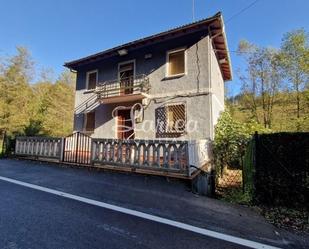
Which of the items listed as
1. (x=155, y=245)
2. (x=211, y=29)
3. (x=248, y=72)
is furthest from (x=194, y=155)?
(x=248, y=72)

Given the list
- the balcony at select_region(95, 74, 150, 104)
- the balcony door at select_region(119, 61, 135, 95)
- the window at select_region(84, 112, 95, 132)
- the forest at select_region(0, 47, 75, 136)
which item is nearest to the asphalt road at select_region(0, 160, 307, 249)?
the balcony at select_region(95, 74, 150, 104)

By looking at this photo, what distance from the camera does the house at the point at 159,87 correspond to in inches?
386

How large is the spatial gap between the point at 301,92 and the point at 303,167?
1648 cm

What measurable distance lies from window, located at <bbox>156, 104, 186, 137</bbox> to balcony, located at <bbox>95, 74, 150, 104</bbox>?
1.49m

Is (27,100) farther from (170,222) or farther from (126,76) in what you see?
(170,222)

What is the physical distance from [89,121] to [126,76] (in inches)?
157

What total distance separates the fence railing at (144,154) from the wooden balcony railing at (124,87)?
14.5 ft

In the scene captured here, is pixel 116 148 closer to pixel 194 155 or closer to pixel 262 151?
pixel 194 155

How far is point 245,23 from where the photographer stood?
1211 centimetres

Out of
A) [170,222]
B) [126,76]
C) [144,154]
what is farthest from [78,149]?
[126,76]

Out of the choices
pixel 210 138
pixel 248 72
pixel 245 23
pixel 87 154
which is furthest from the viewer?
pixel 248 72

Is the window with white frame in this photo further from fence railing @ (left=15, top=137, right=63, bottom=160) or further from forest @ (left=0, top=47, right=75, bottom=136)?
forest @ (left=0, top=47, right=75, bottom=136)

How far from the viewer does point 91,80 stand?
14094 mm

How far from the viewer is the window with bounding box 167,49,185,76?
10.6m
